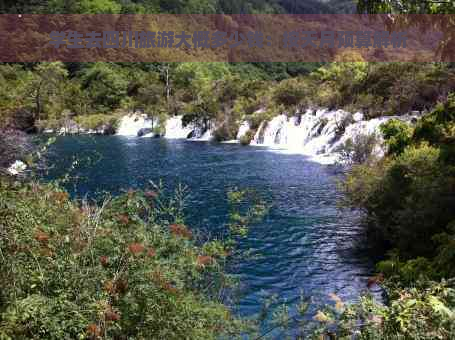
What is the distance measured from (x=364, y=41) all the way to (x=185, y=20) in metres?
58.8

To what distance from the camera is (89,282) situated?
6.41m

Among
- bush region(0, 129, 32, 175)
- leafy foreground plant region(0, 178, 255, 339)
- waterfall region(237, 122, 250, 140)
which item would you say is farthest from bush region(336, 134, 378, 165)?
waterfall region(237, 122, 250, 140)

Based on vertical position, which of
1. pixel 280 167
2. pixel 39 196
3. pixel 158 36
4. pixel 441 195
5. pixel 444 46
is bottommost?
pixel 280 167

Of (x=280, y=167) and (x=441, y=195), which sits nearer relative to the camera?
(x=441, y=195)

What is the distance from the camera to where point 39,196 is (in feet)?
27.8

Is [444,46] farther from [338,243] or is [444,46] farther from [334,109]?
[334,109]

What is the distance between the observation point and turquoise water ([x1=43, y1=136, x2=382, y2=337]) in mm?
13867

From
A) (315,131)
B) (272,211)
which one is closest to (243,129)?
(315,131)

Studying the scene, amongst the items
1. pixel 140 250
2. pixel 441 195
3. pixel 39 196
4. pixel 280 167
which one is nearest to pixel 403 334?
pixel 140 250

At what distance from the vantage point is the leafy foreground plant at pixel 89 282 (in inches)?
228

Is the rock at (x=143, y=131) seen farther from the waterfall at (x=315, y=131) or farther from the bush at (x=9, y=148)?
the bush at (x=9, y=148)

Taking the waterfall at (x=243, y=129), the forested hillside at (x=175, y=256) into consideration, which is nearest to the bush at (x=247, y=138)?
the waterfall at (x=243, y=129)

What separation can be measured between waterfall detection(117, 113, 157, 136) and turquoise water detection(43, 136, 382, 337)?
24.3m

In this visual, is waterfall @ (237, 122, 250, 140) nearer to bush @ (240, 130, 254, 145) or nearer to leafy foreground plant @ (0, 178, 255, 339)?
bush @ (240, 130, 254, 145)
